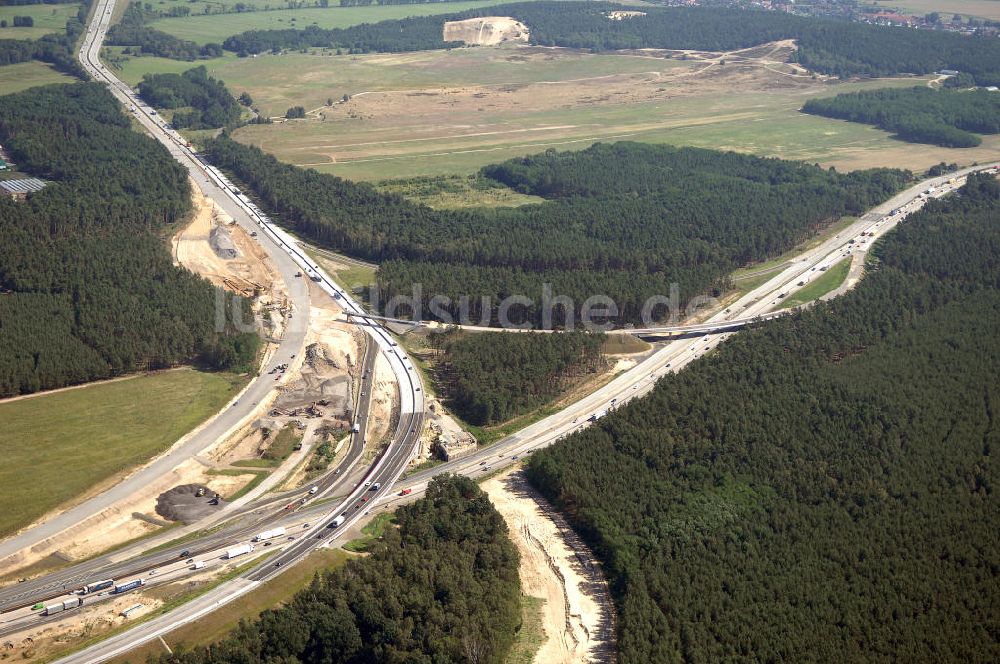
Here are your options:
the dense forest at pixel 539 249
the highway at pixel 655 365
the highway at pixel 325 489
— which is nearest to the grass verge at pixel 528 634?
the highway at pixel 655 365

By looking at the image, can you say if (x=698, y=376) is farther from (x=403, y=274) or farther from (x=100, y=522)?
(x=100, y=522)

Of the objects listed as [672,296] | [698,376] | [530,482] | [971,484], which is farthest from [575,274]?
[971,484]

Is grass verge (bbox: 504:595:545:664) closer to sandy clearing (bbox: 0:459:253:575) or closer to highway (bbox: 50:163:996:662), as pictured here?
highway (bbox: 50:163:996:662)

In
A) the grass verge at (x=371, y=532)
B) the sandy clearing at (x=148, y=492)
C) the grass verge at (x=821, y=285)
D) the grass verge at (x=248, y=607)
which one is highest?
the grass verge at (x=821, y=285)

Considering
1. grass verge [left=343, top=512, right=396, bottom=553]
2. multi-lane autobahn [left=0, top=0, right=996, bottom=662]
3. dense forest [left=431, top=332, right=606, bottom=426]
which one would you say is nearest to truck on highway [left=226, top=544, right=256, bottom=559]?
multi-lane autobahn [left=0, top=0, right=996, bottom=662]

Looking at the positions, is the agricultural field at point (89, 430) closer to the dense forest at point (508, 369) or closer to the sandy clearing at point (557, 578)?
the dense forest at point (508, 369)

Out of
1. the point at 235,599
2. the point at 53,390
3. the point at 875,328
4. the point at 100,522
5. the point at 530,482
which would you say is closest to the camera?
the point at 235,599
